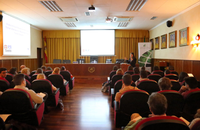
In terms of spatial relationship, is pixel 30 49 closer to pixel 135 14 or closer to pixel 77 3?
pixel 77 3

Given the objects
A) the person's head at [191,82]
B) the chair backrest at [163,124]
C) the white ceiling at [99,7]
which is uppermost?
the white ceiling at [99,7]

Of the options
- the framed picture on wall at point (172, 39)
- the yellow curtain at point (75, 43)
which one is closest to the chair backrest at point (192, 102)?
the framed picture on wall at point (172, 39)

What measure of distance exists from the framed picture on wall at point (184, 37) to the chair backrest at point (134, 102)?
5.45 m

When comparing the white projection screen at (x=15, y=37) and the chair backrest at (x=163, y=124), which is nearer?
the chair backrest at (x=163, y=124)

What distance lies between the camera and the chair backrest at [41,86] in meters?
3.36

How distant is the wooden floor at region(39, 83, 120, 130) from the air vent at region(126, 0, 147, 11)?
3918 mm

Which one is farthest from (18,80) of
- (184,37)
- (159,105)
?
(184,37)

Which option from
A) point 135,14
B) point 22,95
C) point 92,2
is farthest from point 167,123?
point 135,14

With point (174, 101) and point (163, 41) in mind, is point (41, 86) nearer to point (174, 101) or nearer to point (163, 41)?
point (174, 101)

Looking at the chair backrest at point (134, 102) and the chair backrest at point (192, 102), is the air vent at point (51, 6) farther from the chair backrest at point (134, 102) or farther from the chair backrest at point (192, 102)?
the chair backrest at point (192, 102)

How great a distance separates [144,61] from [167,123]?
10.2 m

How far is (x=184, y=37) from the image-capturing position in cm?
680

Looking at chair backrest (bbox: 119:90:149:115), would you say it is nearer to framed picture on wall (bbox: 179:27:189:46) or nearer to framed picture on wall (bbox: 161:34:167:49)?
framed picture on wall (bbox: 179:27:189:46)

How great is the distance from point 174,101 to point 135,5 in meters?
5.04
